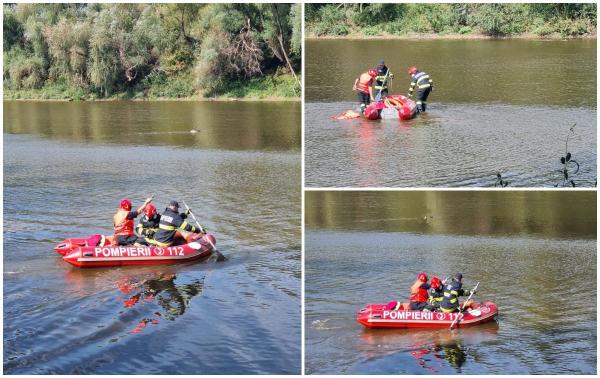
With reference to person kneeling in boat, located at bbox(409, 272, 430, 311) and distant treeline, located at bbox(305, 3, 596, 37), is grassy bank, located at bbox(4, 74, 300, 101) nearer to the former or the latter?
distant treeline, located at bbox(305, 3, 596, 37)

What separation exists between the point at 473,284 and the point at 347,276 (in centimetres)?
294

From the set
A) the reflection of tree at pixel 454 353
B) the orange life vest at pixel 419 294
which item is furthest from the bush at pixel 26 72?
the reflection of tree at pixel 454 353

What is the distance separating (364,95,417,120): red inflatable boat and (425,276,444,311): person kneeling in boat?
4756 mm

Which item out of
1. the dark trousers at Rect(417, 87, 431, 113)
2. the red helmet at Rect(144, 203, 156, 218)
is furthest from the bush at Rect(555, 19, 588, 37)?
the red helmet at Rect(144, 203, 156, 218)

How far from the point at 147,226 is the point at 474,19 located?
17.3 metres

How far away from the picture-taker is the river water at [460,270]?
523 inches

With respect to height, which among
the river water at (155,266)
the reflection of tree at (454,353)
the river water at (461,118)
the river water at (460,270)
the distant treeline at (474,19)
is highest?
the distant treeline at (474,19)

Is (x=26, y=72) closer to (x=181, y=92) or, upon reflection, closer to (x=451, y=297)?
(x=181, y=92)

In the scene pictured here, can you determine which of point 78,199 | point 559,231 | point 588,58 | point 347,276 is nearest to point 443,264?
point 347,276

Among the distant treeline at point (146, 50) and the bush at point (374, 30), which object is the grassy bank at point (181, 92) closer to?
the distant treeline at point (146, 50)

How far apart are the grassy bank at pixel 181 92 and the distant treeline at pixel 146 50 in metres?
0.06

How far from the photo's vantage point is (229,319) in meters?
13.4

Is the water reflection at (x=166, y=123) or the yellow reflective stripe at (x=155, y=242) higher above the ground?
the water reflection at (x=166, y=123)

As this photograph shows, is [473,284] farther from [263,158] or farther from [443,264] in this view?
[263,158]
